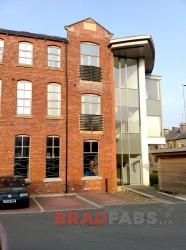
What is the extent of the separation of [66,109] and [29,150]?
12.9ft

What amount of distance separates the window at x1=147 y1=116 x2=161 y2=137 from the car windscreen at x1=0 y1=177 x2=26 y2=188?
11.5m

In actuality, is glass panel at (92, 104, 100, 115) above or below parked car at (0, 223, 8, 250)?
above

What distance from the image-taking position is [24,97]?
2070 cm

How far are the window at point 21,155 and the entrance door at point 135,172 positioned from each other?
7.81 meters

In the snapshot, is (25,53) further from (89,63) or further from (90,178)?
(90,178)

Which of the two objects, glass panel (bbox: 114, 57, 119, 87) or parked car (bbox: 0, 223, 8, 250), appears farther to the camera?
glass panel (bbox: 114, 57, 119, 87)

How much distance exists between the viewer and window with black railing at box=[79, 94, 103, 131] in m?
21.7

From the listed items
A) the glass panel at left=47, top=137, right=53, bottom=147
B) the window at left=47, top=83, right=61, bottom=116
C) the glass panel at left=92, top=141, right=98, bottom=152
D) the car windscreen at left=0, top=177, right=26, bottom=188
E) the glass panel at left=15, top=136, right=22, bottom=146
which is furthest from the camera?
the glass panel at left=92, top=141, right=98, bottom=152

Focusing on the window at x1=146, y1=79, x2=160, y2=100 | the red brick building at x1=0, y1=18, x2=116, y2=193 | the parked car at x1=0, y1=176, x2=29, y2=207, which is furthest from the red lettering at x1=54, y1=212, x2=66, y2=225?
the window at x1=146, y1=79, x2=160, y2=100

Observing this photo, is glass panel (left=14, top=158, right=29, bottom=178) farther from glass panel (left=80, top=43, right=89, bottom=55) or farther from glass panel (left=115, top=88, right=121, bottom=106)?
glass panel (left=80, top=43, right=89, bottom=55)

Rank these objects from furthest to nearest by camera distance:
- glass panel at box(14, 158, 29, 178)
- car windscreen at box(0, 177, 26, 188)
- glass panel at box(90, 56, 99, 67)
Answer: glass panel at box(90, 56, 99, 67) < glass panel at box(14, 158, 29, 178) < car windscreen at box(0, 177, 26, 188)

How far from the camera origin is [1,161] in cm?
1930

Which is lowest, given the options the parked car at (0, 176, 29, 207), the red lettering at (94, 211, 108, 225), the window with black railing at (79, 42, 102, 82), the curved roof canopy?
the red lettering at (94, 211, 108, 225)

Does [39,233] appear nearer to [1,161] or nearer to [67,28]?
[1,161]
